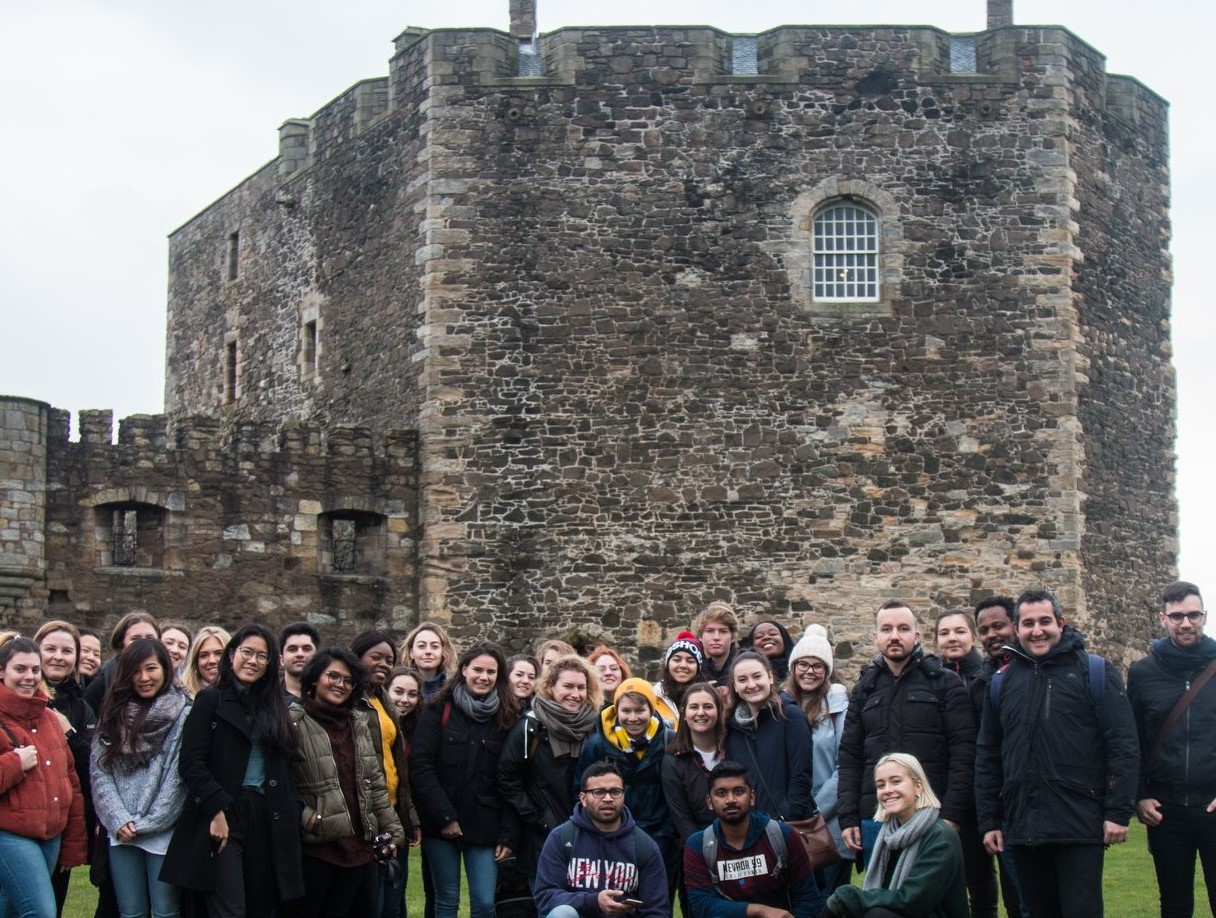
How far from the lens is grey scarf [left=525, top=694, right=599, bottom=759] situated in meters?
11.2

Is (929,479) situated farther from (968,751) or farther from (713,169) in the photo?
(968,751)

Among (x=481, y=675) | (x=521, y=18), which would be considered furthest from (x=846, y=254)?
(x=481, y=675)

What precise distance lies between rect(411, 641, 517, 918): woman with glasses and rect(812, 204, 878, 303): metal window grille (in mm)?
11332

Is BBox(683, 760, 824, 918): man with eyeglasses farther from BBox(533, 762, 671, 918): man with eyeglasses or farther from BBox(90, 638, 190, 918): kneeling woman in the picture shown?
BBox(90, 638, 190, 918): kneeling woman

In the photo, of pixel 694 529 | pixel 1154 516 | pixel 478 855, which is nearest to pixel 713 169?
pixel 694 529

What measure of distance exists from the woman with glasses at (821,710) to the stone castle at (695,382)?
31.3 feet

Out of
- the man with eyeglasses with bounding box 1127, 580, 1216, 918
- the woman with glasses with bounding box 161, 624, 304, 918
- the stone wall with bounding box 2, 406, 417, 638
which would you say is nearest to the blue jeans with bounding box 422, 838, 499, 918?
the woman with glasses with bounding box 161, 624, 304, 918

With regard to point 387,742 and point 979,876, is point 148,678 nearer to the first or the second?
point 387,742

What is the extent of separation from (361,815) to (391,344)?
12.8 m

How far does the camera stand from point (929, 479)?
21297 millimetres

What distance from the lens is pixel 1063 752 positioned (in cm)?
993

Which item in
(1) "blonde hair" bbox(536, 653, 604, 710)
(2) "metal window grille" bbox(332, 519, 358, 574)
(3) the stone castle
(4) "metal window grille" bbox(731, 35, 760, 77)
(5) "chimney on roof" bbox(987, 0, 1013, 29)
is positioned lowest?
(1) "blonde hair" bbox(536, 653, 604, 710)

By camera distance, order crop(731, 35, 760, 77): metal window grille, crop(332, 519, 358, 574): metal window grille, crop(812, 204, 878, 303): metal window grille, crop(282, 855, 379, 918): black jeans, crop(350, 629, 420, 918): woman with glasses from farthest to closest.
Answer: crop(731, 35, 760, 77): metal window grille, crop(332, 519, 358, 574): metal window grille, crop(812, 204, 878, 303): metal window grille, crop(350, 629, 420, 918): woman with glasses, crop(282, 855, 379, 918): black jeans

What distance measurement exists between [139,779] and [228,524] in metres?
11.1
